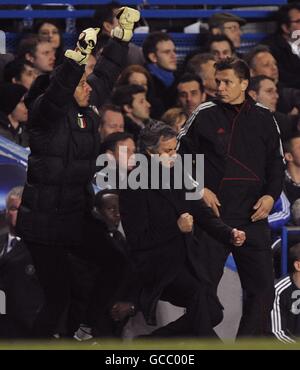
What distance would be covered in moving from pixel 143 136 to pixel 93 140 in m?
0.43

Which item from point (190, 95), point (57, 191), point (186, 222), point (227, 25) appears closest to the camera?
point (57, 191)

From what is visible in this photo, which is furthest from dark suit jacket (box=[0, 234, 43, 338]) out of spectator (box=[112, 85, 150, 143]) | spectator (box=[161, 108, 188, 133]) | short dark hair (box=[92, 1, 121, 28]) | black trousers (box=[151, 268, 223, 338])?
short dark hair (box=[92, 1, 121, 28])

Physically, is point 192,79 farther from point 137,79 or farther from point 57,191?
point 57,191

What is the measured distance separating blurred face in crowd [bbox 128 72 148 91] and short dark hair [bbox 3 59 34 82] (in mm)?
748

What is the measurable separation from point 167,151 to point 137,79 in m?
1.65

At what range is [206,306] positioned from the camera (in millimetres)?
9602

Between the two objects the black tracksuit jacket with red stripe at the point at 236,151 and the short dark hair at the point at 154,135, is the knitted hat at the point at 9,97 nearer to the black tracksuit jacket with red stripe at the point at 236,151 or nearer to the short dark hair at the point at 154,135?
the short dark hair at the point at 154,135

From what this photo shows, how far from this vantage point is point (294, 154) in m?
10.8

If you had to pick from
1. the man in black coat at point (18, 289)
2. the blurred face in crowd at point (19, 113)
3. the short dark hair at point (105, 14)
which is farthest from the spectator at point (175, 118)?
the man in black coat at point (18, 289)

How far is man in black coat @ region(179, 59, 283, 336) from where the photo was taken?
32.0ft

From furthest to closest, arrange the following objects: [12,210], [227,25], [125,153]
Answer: [227,25] → [125,153] → [12,210]

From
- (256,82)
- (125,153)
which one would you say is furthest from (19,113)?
(256,82)

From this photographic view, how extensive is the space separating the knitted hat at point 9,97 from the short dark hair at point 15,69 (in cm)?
29
